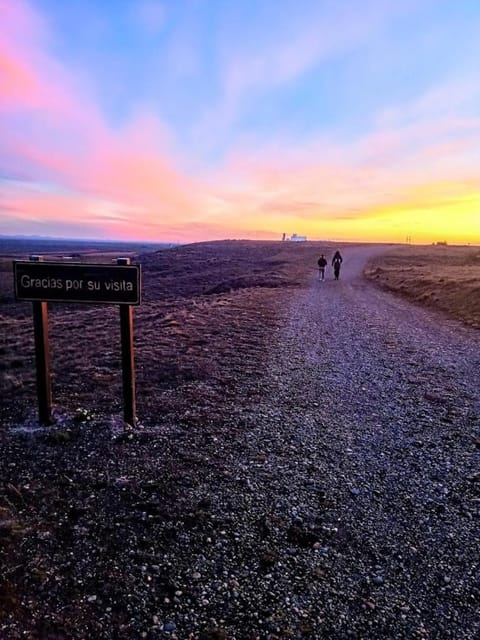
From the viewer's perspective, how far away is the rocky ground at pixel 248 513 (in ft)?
10.2

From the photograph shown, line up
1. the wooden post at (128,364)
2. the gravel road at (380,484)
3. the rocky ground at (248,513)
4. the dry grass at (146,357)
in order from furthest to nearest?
the dry grass at (146,357)
the wooden post at (128,364)
the gravel road at (380,484)
the rocky ground at (248,513)

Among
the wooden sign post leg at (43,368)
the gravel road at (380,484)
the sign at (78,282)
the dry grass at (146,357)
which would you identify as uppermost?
the sign at (78,282)

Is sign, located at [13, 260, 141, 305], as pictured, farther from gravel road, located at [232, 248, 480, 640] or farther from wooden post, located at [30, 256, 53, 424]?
gravel road, located at [232, 248, 480, 640]

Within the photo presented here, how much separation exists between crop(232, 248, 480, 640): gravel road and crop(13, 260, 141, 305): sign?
294cm

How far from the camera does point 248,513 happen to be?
14.1 feet

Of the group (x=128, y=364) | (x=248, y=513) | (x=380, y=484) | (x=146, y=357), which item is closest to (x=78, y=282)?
(x=128, y=364)

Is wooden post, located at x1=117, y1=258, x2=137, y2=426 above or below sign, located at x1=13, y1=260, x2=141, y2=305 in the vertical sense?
below

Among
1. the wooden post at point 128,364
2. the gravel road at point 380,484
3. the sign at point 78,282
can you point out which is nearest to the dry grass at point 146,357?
the wooden post at point 128,364

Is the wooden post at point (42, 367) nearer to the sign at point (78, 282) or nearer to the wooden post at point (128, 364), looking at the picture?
the sign at point (78, 282)

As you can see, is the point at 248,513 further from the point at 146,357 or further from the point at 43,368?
the point at 146,357

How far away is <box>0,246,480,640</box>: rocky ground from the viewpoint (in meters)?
3.12

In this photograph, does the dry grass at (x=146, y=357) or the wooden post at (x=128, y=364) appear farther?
the dry grass at (x=146, y=357)

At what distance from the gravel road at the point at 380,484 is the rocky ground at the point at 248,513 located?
0.02 m

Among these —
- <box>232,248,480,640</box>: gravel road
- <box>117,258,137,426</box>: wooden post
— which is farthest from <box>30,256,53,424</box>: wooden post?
<box>232,248,480,640</box>: gravel road
